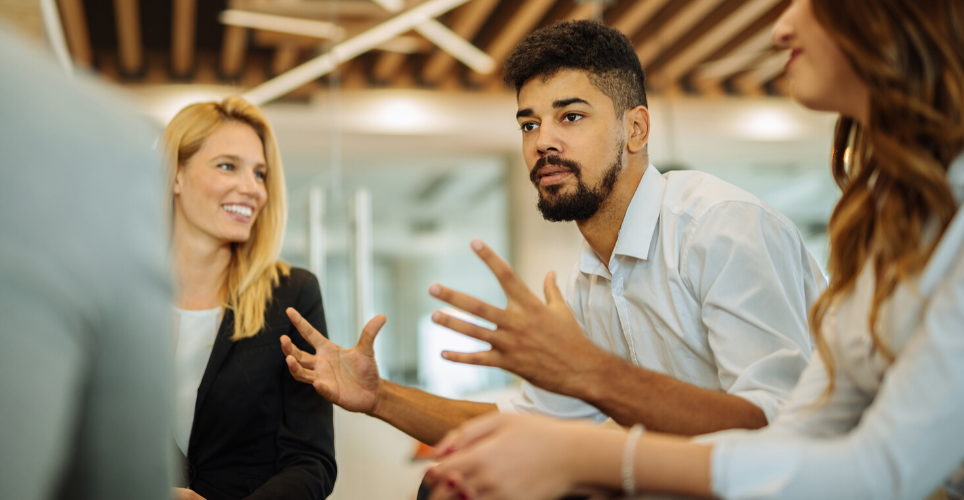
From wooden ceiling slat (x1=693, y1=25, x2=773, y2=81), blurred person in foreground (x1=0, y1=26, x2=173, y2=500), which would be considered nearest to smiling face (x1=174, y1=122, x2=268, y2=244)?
blurred person in foreground (x1=0, y1=26, x2=173, y2=500)

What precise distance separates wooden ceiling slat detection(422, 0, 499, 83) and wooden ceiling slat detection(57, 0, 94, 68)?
217cm

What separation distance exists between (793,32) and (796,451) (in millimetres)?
573

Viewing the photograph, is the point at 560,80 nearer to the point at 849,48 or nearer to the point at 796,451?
the point at 849,48

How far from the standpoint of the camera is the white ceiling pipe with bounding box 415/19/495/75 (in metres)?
4.73

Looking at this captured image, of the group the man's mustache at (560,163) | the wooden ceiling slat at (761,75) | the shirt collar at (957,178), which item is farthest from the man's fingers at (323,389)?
the wooden ceiling slat at (761,75)

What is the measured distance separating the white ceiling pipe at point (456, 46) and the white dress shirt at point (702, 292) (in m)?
3.35

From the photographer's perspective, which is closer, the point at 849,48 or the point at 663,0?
the point at 849,48

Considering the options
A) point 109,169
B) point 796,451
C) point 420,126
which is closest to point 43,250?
point 109,169

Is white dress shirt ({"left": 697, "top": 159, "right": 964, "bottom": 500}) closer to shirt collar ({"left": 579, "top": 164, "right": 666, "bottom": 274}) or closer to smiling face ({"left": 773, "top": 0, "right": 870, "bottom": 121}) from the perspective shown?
smiling face ({"left": 773, "top": 0, "right": 870, "bottom": 121})

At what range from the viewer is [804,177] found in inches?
259

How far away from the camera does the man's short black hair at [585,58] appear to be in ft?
5.70

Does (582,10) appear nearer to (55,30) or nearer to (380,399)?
(55,30)

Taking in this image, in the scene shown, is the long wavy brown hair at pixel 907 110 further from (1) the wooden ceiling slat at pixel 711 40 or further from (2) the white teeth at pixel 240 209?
(1) the wooden ceiling slat at pixel 711 40

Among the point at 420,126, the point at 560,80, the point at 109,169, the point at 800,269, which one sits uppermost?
the point at 420,126
